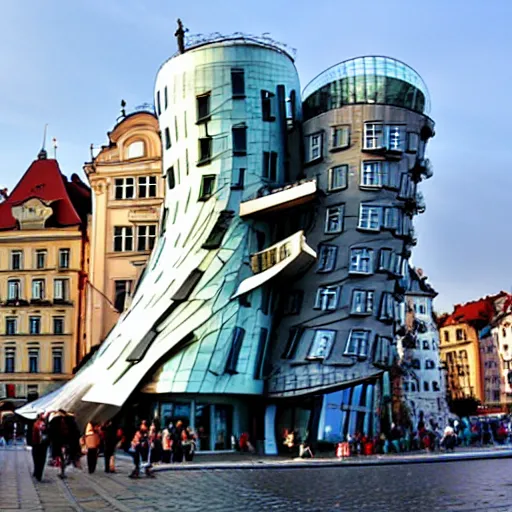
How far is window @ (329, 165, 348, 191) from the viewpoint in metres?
41.7

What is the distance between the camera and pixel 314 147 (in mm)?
42938

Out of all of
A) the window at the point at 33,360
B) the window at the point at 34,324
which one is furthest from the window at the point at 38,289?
the window at the point at 33,360

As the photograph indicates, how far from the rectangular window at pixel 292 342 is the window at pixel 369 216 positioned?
566 cm

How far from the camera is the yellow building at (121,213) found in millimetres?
53688

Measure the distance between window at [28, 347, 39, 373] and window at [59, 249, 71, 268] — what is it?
18.4 ft

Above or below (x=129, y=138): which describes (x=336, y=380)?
below

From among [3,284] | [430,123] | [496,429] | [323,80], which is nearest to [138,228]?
[3,284]

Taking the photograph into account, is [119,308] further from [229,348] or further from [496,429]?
[496,429]

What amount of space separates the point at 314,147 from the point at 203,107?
572 centimetres

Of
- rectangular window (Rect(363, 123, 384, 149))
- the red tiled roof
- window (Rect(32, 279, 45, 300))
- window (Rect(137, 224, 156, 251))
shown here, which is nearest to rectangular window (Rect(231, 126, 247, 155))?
rectangular window (Rect(363, 123, 384, 149))

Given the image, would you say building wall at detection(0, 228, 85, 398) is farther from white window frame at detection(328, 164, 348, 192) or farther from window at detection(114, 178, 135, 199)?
white window frame at detection(328, 164, 348, 192)

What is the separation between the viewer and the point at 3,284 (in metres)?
57.2

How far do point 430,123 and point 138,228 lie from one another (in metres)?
19.4

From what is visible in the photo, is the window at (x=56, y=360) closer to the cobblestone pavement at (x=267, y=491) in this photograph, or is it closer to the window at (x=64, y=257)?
the window at (x=64, y=257)
